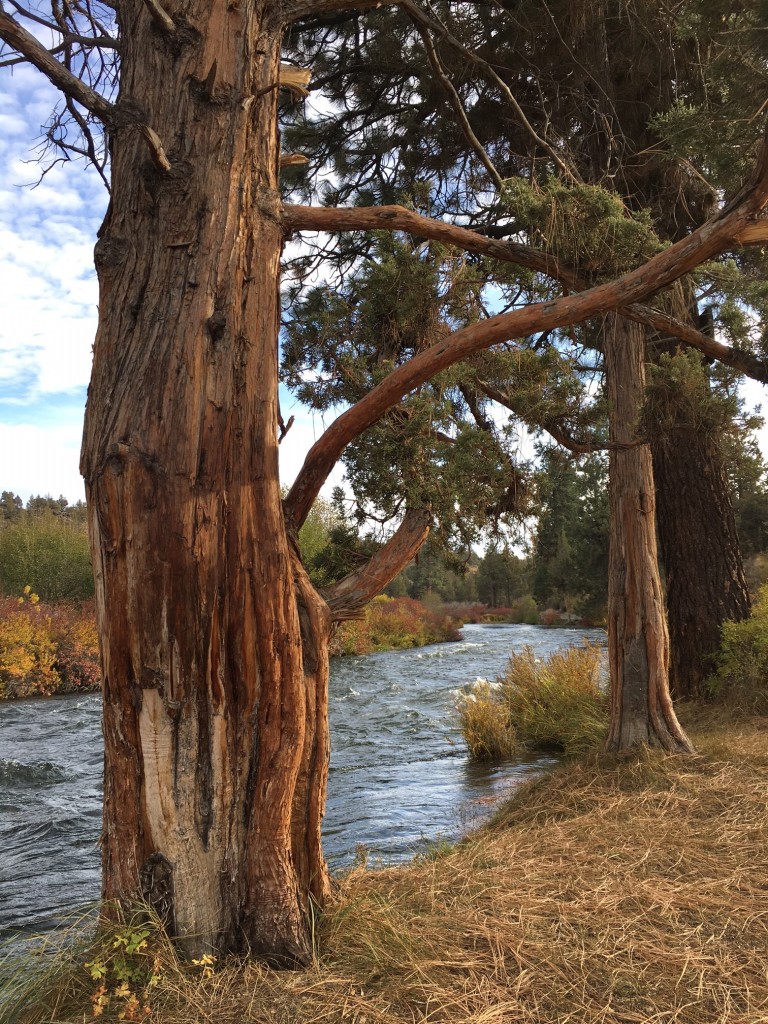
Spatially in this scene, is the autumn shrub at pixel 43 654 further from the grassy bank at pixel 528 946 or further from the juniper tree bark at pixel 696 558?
the grassy bank at pixel 528 946

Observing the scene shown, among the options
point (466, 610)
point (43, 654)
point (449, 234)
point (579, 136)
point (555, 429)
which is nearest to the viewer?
point (449, 234)

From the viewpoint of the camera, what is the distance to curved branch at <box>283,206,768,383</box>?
10.8 ft

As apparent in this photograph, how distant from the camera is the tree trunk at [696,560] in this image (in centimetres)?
827

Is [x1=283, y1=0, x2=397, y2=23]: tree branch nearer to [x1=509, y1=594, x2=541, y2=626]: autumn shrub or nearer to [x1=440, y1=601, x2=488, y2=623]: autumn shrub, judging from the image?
[x1=440, y1=601, x2=488, y2=623]: autumn shrub

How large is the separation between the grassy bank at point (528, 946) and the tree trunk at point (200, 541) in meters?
0.25

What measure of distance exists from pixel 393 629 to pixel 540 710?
51.7 feet

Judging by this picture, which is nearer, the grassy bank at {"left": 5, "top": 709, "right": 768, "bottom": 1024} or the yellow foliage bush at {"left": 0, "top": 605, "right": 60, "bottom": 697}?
the grassy bank at {"left": 5, "top": 709, "right": 768, "bottom": 1024}

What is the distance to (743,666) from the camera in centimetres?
772

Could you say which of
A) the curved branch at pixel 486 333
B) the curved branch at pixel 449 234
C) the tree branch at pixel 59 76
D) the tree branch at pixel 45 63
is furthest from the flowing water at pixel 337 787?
the tree branch at pixel 45 63

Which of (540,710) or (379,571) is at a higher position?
(379,571)

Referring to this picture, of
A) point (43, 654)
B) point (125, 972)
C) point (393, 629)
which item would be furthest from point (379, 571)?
point (393, 629)

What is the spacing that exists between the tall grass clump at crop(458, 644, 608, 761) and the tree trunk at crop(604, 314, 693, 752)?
1.81m

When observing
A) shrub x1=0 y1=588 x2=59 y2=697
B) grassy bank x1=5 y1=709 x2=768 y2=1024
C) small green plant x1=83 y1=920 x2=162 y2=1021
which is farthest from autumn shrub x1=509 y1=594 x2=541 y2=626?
small green plant x1=83 y1=920 x2=162 y2=1021

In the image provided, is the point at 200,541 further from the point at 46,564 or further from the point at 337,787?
the point at 46,564
